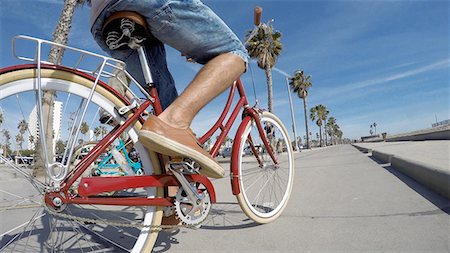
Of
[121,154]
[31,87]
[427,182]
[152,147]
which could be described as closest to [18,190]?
[121,154]

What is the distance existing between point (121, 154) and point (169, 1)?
4.22 feet

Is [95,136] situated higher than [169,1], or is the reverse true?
[169,1]

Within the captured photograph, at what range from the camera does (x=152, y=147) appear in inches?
51.7

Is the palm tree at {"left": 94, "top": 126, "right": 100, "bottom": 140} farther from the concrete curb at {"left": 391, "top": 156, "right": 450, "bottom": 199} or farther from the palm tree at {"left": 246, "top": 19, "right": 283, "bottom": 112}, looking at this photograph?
the palm tree at {"left": 246, "top": 19, "right": 283, "bottom": 112}

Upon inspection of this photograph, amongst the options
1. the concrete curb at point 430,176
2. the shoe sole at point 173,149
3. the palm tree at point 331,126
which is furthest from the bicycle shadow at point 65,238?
the palm tree at point 331,126

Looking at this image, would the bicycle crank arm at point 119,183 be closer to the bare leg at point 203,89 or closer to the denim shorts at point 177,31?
the bare leg at point 203,89

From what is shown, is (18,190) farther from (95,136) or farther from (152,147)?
(152,147)

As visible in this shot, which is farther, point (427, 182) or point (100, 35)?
point (427, 182)

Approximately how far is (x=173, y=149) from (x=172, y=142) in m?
0.03

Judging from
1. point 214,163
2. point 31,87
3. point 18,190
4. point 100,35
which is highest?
point 100,35

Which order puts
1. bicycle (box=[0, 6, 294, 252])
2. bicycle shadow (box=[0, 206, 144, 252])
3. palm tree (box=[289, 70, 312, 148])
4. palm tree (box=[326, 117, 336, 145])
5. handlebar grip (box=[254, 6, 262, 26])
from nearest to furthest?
bicycle (box=[0, 6, 294, 252]), bicycle shadow (box=[0, 206, 144, 252]), handlebar grip (box=[254, 6, 262, 26]), palm tree (box=[289, 70, 312, 148]), palm tree (box=[326, 117, 336, 145])

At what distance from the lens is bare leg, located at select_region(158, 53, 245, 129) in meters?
1.44

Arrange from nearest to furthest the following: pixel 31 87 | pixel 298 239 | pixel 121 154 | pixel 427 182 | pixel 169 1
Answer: pixel 31 87
pixel 169 1
pixel 298 239
pixel 121 154
pixel 427 182

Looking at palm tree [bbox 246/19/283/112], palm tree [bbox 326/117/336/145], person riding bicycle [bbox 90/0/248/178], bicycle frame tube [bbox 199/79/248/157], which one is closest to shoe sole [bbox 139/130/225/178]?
person riding bicycle [bbox 90/0/248/178]
